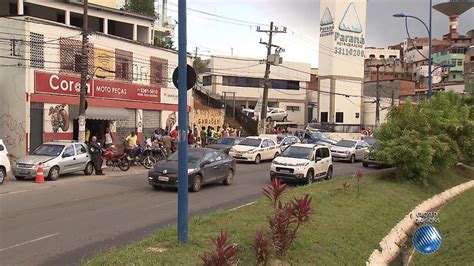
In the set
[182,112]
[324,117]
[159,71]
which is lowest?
[182,112]

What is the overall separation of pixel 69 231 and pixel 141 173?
12.5m

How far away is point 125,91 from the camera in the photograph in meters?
33.0

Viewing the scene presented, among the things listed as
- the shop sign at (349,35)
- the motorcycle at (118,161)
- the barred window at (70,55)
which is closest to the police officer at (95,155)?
the motorcycle at (118,161)

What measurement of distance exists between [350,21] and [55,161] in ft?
184

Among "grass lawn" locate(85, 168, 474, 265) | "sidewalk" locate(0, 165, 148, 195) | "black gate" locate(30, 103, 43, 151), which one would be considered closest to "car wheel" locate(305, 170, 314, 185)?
"grass lawn" locate(85, 168, 474, 265)

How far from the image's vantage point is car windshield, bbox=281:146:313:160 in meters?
21.2

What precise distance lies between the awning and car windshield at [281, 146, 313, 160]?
12.9 m

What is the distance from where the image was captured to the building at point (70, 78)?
26.4m

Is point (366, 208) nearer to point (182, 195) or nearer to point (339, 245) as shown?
point (339, 245)

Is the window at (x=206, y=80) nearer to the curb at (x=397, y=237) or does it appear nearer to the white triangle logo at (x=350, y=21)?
the white triangle logo at (x=350, y=21)

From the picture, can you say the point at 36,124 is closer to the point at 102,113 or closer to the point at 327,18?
the point at 102,113

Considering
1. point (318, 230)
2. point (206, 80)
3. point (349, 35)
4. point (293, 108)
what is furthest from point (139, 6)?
point (318, 230)

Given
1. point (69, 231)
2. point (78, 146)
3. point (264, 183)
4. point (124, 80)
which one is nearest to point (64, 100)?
point (124, 80)

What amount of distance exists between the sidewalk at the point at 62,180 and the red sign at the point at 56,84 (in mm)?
5944
